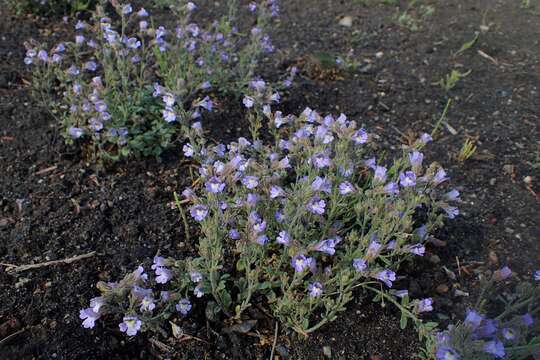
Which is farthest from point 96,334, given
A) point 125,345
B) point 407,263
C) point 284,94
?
point 284,94

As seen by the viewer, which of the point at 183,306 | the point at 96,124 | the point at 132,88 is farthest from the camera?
the point at 132,88

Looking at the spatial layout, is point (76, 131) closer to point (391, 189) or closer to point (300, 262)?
point (300, 262)

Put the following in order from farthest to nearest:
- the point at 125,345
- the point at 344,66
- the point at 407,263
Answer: the point at 344,66, the point at 407,263, the point at 125,345

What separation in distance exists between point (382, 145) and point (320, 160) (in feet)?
4.44

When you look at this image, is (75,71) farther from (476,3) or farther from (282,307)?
(476,3)

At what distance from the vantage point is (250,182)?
249cm

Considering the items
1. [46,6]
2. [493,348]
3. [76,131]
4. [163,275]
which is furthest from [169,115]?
[46,6]

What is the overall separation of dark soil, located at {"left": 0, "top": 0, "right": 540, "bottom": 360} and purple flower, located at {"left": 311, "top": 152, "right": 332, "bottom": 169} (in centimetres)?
75

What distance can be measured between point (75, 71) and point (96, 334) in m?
1.66

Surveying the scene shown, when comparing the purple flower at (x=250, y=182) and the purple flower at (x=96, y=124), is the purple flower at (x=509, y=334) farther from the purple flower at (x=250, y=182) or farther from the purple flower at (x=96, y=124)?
the purple flower at (x=96, y=124)

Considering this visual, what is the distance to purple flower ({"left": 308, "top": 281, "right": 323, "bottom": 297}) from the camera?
2299 mm

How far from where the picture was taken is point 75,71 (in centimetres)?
327

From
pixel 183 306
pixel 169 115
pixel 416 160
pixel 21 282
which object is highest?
pixel 416 160

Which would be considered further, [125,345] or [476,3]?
[476,3]
